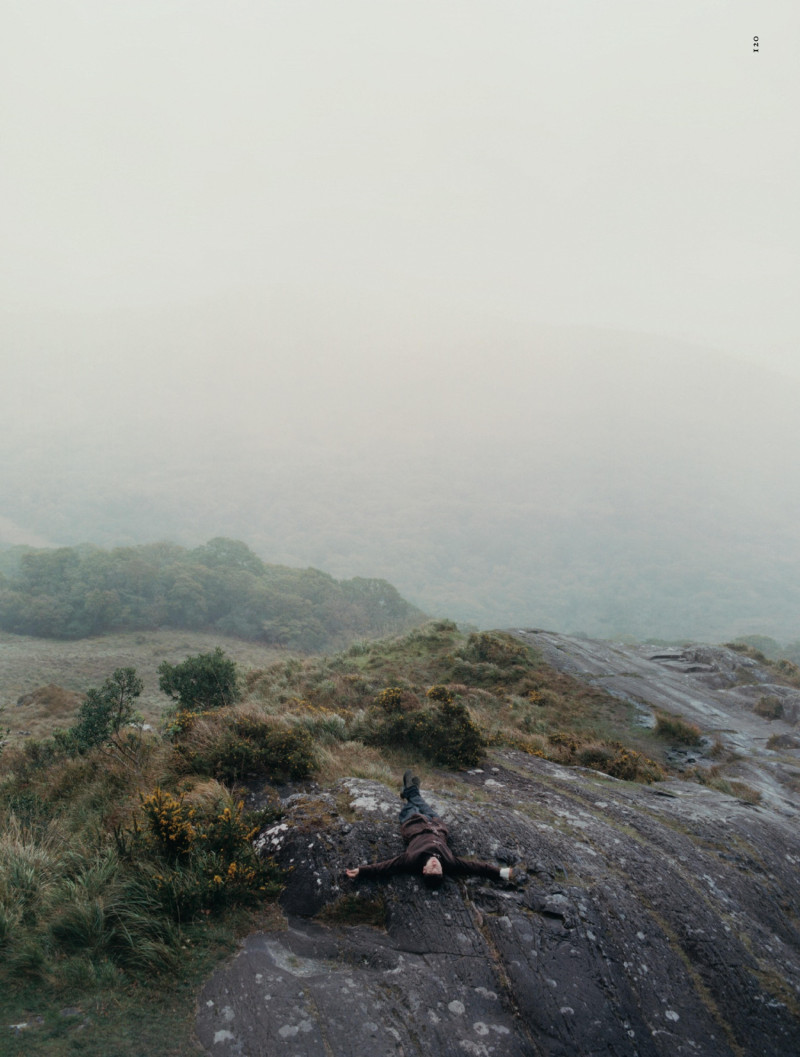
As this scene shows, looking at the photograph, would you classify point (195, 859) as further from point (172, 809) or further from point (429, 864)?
point (429, 864)

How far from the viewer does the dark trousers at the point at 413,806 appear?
25.5 feet

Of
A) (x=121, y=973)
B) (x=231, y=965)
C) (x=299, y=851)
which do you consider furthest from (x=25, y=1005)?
(x=299, y=851)

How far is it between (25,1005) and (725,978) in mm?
7546

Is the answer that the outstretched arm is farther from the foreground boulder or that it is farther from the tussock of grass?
the tussock of grass

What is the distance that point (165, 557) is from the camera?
115 metres

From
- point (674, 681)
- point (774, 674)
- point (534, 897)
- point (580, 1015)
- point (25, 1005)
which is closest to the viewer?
point (25, 1005)

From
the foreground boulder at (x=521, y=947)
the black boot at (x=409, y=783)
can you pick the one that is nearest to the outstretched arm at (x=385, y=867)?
the foreground boulder at (x=521, y=947)

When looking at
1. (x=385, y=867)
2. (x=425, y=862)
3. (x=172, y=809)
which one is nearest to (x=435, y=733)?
Answer: (x=425, y=862)

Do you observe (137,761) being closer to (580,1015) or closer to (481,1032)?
(481,1032)

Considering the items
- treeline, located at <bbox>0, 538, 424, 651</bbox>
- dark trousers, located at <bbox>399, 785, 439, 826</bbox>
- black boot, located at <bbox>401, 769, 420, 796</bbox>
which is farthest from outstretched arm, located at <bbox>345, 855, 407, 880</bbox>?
treeline, located at <bbox>0, 538, 424, 651</bbox>

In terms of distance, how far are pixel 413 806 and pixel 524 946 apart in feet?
8.21

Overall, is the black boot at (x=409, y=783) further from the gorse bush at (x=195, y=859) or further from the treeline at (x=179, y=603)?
the treeline at (x=179, y=603)

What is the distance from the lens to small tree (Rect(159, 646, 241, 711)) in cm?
1725

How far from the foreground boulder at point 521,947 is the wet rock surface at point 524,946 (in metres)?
0.02
